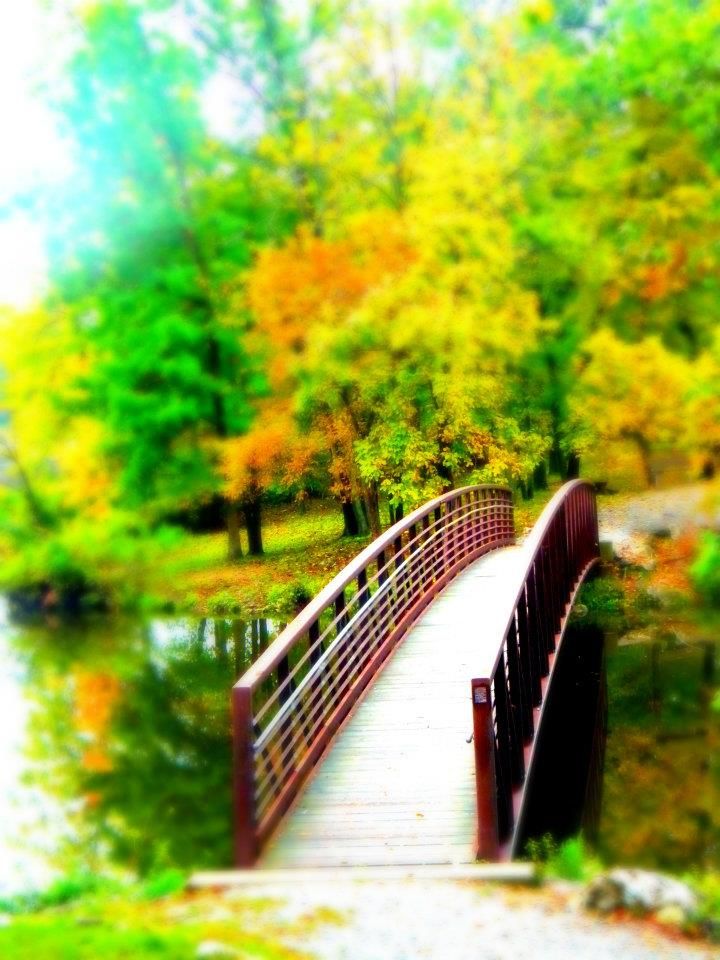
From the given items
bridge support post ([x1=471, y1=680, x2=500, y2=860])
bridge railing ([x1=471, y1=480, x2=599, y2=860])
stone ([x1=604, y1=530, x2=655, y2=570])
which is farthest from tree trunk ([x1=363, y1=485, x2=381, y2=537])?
bridge support post ([x1=471, y1=680, x2=500, y2=860])

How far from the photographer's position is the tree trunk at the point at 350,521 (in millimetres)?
16594

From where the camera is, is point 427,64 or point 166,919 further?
point 427,64

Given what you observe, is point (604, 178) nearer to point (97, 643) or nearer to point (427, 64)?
Answer: point (427, 64)

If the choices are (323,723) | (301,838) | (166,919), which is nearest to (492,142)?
(323,723)

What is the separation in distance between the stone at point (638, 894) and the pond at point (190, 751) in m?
3.58

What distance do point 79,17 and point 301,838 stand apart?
1980cm

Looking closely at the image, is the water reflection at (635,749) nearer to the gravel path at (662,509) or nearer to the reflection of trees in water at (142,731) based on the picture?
the gravel path at (662,509)

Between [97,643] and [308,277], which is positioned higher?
[308,277]

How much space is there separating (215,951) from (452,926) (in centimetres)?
75

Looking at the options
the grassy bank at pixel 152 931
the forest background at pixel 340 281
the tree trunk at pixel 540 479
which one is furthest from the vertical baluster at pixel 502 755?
the tree trunk at pixel 540 479

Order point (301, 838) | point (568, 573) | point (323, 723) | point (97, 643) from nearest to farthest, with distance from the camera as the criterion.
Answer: point (301, 838) → point (323, 723) → point (568, 573) → point (97, 643)

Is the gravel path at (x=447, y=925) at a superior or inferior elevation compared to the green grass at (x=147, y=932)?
inferior

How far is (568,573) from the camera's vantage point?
9.95 metres

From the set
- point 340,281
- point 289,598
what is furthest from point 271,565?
point 340,281
